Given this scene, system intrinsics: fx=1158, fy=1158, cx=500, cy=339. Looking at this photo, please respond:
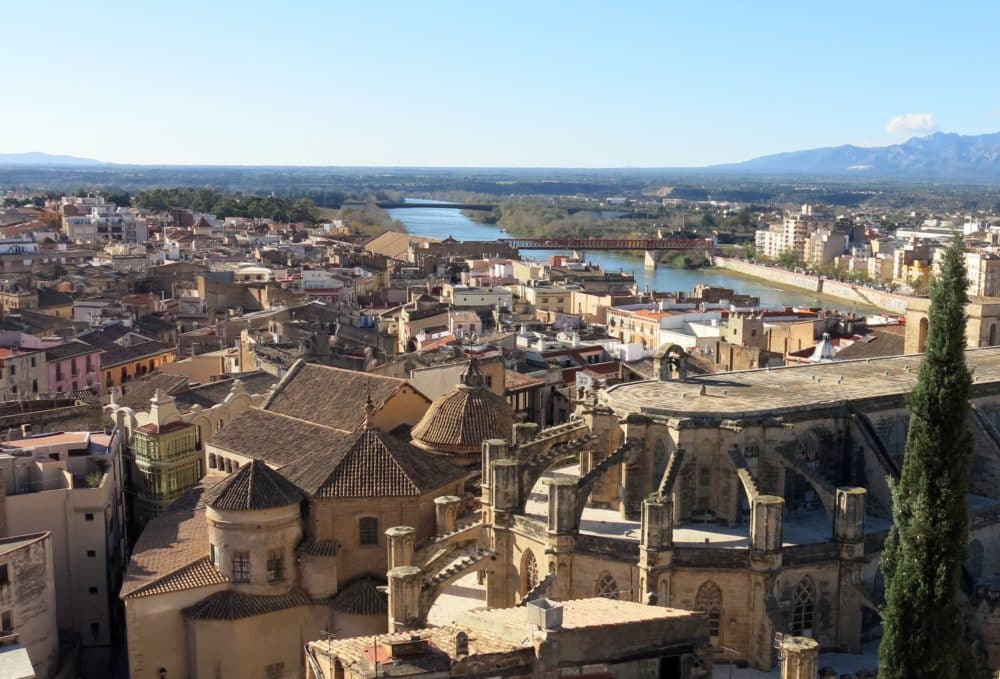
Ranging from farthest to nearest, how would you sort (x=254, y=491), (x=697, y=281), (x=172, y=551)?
(x=697, y=281), (x=172, y=551), (x=254, y=491)

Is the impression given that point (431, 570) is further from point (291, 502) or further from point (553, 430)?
point (553, 430)

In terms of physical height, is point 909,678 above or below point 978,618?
above

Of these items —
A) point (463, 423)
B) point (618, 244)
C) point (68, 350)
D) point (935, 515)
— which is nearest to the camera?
point (935, 515)

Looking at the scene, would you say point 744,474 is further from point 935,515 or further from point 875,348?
point 875,348

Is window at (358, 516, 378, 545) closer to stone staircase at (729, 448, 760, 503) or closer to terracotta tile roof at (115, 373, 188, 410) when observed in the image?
stone staircase at (729, 448, 760, 503)

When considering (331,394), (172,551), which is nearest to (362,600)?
(172,551)

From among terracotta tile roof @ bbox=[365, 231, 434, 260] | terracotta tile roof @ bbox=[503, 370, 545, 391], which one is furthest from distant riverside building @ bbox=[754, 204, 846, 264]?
terracotta tile roof @ bbox=[503, 370, 545, 391]

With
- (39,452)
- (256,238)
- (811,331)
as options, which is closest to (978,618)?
(39,452)
